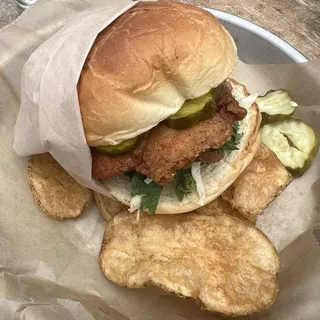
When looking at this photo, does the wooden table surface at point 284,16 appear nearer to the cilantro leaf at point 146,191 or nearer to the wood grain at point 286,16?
the wood grain at point 286,16

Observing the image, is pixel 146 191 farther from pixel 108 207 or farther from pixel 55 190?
pixel 55 190

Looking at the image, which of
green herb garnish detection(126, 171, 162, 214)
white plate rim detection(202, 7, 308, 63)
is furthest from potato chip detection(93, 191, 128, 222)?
white plate rim detection(202, 7, 308, 63)

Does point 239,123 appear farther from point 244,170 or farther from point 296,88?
point 296,88

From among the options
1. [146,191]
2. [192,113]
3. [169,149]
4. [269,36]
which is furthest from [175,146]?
[269,36]

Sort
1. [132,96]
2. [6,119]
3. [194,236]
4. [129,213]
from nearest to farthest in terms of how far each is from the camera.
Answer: [132,96]
[194,236]
[129,213]
[6,119]

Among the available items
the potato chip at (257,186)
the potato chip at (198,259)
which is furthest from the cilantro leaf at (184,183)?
the potato chip at (257,186)

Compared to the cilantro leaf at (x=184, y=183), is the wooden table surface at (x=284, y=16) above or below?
above

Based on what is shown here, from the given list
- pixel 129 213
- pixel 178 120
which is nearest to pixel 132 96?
pixel 178 120
